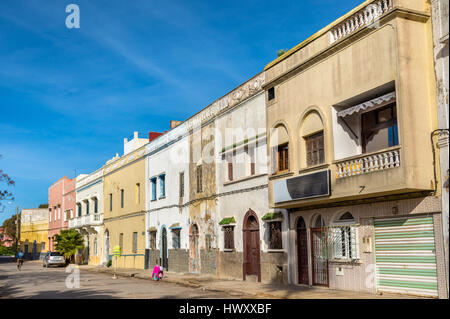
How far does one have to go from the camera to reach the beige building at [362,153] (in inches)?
521

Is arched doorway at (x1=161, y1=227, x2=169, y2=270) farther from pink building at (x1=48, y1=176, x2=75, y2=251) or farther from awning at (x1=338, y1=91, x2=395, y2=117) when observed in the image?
pink building at (x1=48, y1=176, x2=75, y2=251)

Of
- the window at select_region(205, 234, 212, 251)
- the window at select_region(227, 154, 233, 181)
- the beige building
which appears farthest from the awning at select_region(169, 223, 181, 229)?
the beige building

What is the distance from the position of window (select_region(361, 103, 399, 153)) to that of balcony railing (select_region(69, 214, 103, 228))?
1281 inches

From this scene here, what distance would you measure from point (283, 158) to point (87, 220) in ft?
101

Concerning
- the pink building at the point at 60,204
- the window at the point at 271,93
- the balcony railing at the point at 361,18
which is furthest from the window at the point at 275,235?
the pink building at the point at 60,204

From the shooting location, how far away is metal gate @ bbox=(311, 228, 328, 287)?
1717 centimetres

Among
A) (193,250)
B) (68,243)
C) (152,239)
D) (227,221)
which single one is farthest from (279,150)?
(68,243)

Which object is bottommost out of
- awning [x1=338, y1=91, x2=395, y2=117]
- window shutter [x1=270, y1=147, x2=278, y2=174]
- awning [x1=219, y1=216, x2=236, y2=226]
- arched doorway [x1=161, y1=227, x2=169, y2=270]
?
arched doorway [x1=161, y1=227, x2=169, y2=270]

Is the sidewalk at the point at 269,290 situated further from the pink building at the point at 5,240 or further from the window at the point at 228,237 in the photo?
the pink building at the point at 5,240

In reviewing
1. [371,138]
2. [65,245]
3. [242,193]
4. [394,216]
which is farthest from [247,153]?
[65,245]

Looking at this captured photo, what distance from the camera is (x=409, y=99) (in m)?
13.1

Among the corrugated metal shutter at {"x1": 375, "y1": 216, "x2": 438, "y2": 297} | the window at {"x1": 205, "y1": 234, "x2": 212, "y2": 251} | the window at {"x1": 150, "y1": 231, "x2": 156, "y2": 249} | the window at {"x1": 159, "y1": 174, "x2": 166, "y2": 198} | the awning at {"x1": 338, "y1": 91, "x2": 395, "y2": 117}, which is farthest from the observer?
the window at {"x1": 150, "y1": 231, "x2": 156, "y2": 249}

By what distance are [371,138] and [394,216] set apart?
99.6 inches

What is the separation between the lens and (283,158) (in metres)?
19.4
